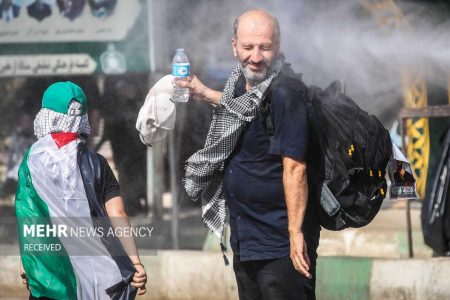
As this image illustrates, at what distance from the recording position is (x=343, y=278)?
6926mm

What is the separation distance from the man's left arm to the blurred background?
244 cm

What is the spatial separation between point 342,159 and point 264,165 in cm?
31

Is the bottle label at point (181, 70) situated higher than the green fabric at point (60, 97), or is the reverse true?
the bottle label at point (181, 70)

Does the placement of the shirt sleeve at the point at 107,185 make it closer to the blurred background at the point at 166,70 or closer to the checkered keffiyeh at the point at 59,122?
the checkered keffiyeh at the point at 59,122

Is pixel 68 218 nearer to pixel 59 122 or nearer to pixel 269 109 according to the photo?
pixel 59 122

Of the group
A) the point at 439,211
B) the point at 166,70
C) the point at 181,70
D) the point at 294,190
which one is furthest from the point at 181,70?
the point at 166,70

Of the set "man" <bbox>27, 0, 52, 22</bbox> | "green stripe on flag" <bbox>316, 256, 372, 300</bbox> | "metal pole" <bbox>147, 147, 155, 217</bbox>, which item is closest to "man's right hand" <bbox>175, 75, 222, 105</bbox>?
"green stripe on flag" <bbox>316, 256, 372, 300</bbox>

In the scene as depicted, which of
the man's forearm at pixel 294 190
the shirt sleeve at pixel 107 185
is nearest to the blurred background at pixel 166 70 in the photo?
the shirt sleeve at pixel 107 185

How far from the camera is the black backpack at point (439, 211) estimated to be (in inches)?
279

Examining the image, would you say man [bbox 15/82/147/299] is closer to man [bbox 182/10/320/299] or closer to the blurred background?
man [bbox 182/10/320/299]

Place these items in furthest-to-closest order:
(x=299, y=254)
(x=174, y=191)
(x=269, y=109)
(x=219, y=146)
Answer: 1. (x=174, y=191)
2. (x=219, y=146)
3. (x=269, y=109)
4. (x=299, y=254)

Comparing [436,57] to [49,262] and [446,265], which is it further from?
[49,262]

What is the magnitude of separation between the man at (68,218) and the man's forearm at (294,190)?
0.72 m

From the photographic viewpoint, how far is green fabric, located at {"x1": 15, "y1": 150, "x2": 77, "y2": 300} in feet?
14.3
